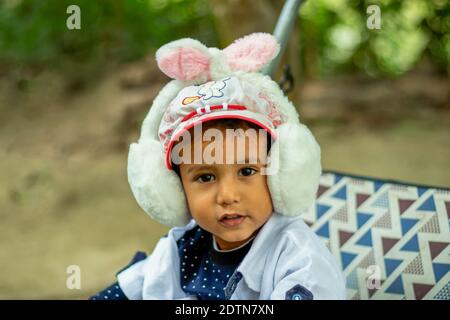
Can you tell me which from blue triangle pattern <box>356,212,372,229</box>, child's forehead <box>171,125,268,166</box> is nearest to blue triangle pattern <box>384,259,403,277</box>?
blue triangle pattern <box>356,212,372,229</box>

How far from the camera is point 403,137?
454cm

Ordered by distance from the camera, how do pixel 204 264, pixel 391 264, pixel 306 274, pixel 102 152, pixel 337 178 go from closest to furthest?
pixel 306 274
pixel 204 264
pixel 391 264
pixel 337 178
pixel 102 152

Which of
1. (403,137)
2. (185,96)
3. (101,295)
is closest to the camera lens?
→ (185,96)

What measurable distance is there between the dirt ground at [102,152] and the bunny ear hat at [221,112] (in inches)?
61.4

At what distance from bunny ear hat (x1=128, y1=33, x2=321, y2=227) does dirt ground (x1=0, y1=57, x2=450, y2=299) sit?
5.12 ft

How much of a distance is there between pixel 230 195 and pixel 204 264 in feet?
0.96

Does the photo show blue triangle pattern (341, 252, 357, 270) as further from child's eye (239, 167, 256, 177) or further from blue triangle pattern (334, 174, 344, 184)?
child's eye (239, 167, 256, 177)

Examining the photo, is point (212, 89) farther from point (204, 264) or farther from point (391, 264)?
point (391, 264)

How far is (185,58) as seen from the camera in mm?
1343

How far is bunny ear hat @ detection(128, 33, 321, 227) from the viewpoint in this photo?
128cm

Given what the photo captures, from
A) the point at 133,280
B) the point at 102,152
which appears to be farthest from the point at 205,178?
the point at 102,152
